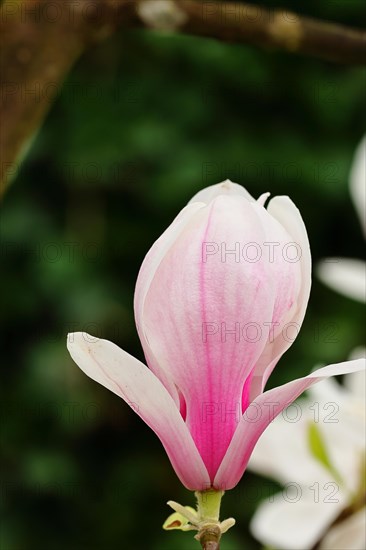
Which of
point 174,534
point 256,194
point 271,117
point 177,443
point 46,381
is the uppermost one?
point 271,117

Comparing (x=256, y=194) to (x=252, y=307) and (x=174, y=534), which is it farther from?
(x=252, y=307)

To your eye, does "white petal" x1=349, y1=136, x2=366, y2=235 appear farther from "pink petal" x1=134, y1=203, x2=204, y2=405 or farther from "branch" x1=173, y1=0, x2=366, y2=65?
"pink petal" x1=134, y1=203, x2=204, y2=405

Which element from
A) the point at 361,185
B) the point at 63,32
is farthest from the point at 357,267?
the point at 63,32

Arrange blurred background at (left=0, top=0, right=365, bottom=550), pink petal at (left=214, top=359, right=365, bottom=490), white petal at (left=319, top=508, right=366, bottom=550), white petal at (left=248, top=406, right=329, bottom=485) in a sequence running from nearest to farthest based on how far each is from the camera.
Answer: pink petal at (left=214, top=359, right=365, bottom=490), white petal at (left=319, top=508, right=366, bottom=550), white petal at (left=248, top=406, right=329, bottom=485), blurred background at (left=0, top=0, right=365, bottom=550)

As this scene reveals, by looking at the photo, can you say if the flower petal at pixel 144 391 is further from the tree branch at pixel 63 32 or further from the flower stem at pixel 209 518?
the tree branch at pixel 63 32

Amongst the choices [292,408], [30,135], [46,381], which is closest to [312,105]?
[46,381]

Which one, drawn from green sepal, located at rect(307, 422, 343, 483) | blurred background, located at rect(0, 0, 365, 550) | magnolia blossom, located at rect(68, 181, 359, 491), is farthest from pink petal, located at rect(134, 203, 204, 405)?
blurred background, located at rect(0, 0, 365, 550)

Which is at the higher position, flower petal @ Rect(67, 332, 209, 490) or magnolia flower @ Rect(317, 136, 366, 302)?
magnolia flower @ Rect(317, 136, 366, 302)

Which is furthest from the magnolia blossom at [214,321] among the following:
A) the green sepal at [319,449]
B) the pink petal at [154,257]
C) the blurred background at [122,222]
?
the blurred background at [122,222]
